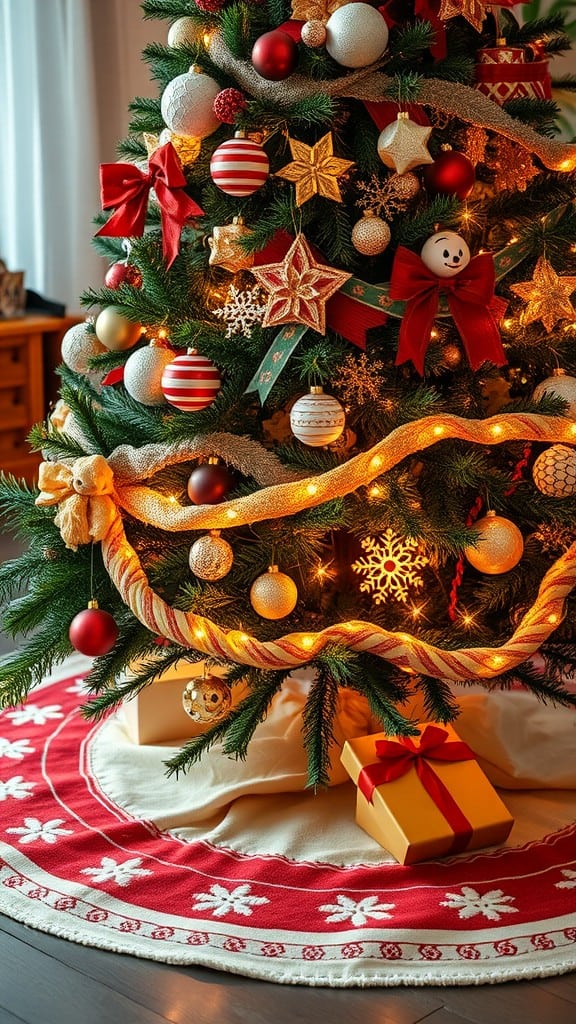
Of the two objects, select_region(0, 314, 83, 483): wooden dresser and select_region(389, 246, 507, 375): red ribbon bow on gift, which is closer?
select_region(389, 246, 507, 375): red ribbon bow on gift

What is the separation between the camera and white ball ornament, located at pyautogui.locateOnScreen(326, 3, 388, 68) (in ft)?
4.83

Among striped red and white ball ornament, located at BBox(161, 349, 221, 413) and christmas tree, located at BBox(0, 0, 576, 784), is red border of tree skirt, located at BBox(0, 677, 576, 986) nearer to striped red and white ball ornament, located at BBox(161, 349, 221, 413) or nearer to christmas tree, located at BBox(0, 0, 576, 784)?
christmas tree, located at BBox(0, 0, 576, 784)

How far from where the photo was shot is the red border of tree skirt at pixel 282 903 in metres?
1.34

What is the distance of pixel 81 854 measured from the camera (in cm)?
157

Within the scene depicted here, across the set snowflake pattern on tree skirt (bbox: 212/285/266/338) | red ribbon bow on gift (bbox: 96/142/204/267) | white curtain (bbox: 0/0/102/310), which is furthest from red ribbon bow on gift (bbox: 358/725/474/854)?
white curtain (bbox: 0/0/102/310)

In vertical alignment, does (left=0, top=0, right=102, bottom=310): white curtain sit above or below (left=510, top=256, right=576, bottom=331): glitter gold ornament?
above

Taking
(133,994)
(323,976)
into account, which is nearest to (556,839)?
(323,976)

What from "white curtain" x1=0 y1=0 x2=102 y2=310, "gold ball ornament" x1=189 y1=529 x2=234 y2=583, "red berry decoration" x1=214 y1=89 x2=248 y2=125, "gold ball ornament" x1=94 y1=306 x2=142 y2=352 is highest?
"white curtain" x1=0 y1=0 x2=102 y2=310

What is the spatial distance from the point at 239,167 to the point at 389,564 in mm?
562

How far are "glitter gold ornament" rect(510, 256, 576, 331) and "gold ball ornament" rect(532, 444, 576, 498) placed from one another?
0.58 feet

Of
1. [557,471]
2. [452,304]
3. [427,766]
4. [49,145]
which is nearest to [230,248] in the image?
[452,304]

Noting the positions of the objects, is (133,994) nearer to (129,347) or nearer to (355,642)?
(355,642)

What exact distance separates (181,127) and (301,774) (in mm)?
894

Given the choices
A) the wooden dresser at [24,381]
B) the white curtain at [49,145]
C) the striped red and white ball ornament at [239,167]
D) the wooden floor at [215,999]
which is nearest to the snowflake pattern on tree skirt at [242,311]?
the striped red and white ball ornament at [239,167]
